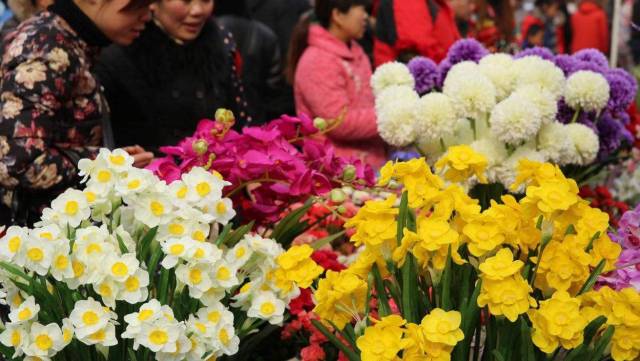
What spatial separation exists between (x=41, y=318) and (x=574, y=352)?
0.71 metres

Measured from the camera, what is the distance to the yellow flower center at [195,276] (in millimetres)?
1256

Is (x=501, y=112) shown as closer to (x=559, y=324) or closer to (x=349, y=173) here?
(x=349, y=173)

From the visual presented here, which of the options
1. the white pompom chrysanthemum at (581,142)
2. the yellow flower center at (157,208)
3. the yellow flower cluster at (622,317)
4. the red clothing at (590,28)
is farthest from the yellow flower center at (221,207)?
the red clothing at (590,28)

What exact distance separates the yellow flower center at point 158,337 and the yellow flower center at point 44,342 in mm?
138

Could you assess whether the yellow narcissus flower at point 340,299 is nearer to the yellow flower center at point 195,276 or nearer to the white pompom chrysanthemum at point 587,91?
the yellow flower center at point 195,276

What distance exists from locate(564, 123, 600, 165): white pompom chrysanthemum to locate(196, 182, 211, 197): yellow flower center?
0.94m

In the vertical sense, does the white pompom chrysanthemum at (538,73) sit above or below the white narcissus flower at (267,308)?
below

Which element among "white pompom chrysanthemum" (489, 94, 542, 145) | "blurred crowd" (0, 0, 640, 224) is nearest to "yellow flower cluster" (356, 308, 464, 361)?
"blurred crowd" (0, 0, 640, 224)

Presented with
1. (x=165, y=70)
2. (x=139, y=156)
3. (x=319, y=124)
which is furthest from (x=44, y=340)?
(x=165, y=70)

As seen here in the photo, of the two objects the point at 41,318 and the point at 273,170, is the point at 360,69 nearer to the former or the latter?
the point at 273,170

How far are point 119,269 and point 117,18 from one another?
0.98m

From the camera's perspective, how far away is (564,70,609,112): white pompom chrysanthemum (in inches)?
78.7

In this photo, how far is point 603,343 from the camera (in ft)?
3.80

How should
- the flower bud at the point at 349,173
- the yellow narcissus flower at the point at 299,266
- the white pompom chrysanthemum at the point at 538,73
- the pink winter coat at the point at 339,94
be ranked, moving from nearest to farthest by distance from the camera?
the yellow narcissus flower at the point at 299,266 < the flower bud at the point at 349,173 < the white pompom chrysanthemum at the point at 538,73 < the pink winter coat at the point at 339,94
